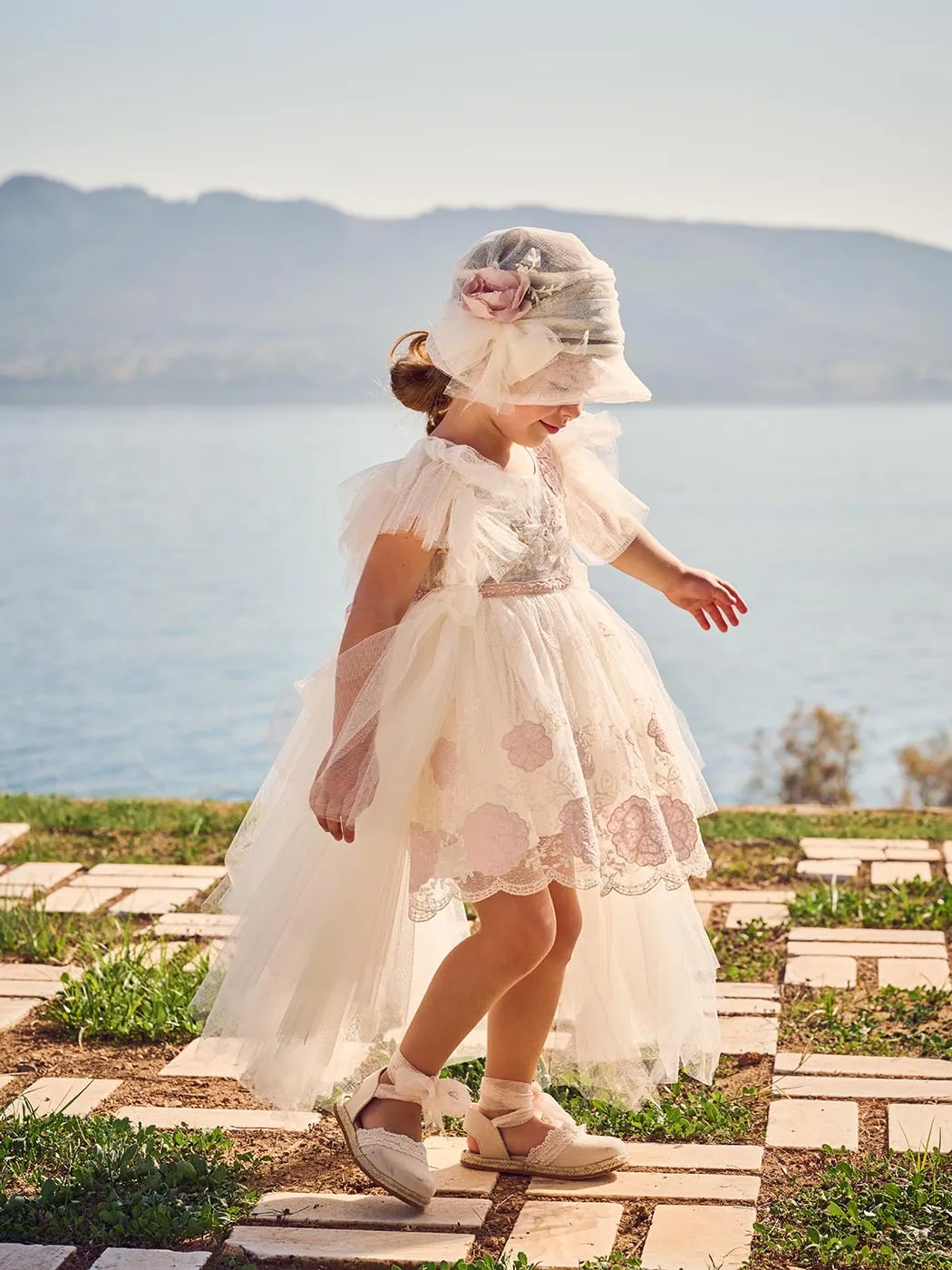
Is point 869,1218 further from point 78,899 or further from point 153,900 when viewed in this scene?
point 78,899

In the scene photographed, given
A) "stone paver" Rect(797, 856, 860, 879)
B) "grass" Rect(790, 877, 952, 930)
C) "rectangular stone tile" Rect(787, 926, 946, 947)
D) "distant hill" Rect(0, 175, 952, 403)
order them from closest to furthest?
"rectangular stone tile" Rect(787, 926, 946, 947) → "grass" Rect(790, 877, 952, 930) → "stone paver" Rect(797, 856, 860, 879) → "distant hill" Rect(0, 175, 952, 403)

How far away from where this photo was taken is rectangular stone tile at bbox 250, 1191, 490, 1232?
7.99ft

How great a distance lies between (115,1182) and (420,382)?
1.39 meters

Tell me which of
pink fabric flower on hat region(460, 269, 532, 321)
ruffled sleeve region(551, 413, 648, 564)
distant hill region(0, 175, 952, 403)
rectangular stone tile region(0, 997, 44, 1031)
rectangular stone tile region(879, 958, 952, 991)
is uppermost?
distant hill region(0, 175, 952, 403)

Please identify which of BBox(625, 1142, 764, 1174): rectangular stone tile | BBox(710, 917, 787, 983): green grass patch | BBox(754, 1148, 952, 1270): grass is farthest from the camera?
BBox(710, 917, 787, 983): green grass patch

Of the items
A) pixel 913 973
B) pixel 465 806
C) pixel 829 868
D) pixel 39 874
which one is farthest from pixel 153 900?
pixel 465 806

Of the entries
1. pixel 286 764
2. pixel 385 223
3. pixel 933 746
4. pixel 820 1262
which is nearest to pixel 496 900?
Answer: pixel 286 764

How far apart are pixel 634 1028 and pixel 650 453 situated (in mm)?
56444

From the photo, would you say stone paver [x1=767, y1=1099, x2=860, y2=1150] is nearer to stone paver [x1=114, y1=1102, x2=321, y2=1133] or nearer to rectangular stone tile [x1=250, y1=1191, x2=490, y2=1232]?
rectangular stone tile [x1=250, y1=1191, x2=490, y2=1232]

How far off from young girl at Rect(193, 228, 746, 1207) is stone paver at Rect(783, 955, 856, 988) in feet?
2.90

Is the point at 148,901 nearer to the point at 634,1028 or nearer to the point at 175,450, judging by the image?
the point at 634,1028

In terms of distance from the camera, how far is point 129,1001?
3420 millimetres

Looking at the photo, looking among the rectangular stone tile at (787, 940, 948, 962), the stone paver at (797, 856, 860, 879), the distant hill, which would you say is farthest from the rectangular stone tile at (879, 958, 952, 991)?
the distant hill

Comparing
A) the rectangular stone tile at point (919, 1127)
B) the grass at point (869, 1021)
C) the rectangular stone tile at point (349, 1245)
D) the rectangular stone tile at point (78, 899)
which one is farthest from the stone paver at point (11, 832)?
the rectangular stone tile at point (919, 1127)
